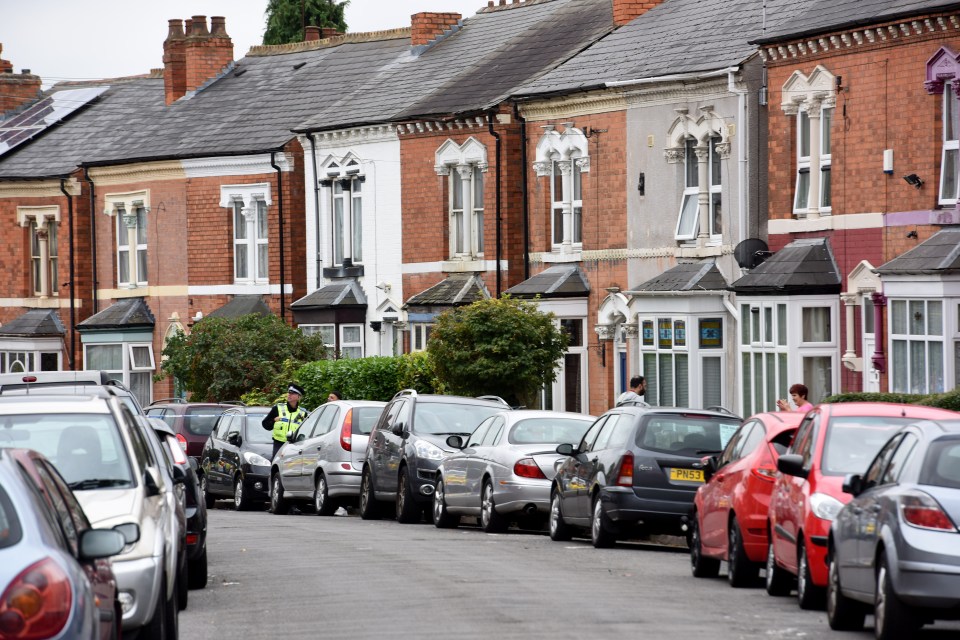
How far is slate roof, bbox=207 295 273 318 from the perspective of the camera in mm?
47312

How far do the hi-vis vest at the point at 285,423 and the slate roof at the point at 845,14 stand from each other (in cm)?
1004

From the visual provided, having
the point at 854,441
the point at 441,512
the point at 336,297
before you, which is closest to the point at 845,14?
the point at 441,512

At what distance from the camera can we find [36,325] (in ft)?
178

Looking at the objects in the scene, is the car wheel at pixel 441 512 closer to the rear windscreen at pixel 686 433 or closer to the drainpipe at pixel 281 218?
the rear windscreen at pixel 686 433

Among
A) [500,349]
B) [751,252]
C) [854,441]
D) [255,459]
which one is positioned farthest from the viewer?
[500,349]

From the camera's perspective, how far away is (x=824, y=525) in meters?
13.0

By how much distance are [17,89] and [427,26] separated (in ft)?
64.1

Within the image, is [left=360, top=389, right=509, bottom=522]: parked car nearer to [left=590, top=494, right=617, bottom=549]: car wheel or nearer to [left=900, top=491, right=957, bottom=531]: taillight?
[left=590, top=494, right=617, bottom=549]: car wheel

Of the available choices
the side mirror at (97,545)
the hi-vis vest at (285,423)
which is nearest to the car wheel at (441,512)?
the hi-vis vest at (285,423)

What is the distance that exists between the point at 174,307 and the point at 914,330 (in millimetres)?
27224

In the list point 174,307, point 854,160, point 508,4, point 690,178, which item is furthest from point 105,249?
point 854,160

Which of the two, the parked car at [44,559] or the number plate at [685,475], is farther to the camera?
the number plate at [685,475]

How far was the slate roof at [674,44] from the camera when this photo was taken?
33.8m

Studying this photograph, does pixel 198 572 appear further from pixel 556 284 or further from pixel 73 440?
pixel 556 284
